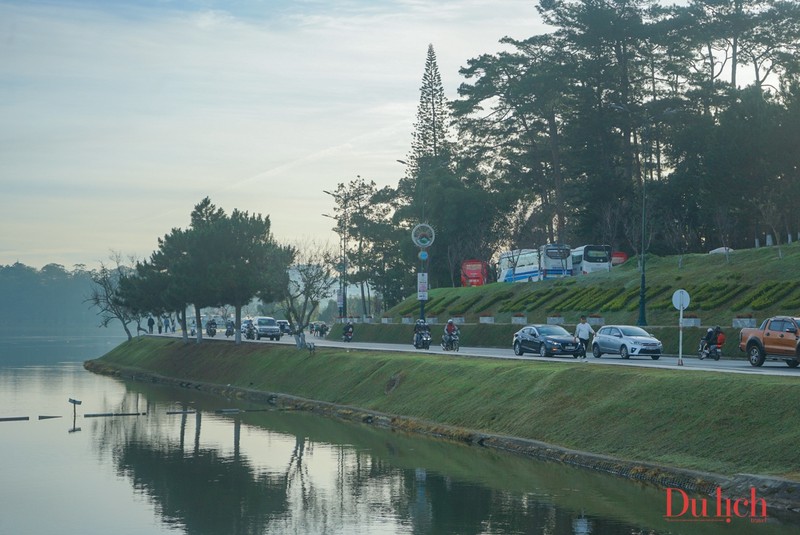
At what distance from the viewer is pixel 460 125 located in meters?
110

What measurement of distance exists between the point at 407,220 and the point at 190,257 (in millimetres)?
46855

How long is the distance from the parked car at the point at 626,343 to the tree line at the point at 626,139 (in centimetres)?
2547

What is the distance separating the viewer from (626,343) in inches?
1939

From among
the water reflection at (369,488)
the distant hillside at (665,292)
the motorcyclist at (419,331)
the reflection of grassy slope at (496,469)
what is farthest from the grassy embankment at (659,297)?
the water reflection at (369,488)

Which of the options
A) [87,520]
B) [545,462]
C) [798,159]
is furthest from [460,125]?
[87,520]

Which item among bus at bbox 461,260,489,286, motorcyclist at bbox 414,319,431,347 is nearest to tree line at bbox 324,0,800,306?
bus at bbox 461,260,489,286

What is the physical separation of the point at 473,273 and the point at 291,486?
75.5m

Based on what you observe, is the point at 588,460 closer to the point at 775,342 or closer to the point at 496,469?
the point at 496,469

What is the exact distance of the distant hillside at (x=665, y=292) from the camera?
5750cm

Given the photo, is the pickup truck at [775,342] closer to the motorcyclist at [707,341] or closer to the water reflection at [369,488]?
the motorcyclist at [707,341]

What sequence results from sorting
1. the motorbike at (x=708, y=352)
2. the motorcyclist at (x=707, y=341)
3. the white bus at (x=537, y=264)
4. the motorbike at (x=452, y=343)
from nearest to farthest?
the motorbike at (x=708, y=352)
the motorcyclist at (x=707, y=341)
the motorbike at (x=452, y=343)
the white bus at (x=537, y=264)

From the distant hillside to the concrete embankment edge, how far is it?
2040cm

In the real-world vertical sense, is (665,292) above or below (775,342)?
above

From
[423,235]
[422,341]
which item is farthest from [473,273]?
[422,341]
